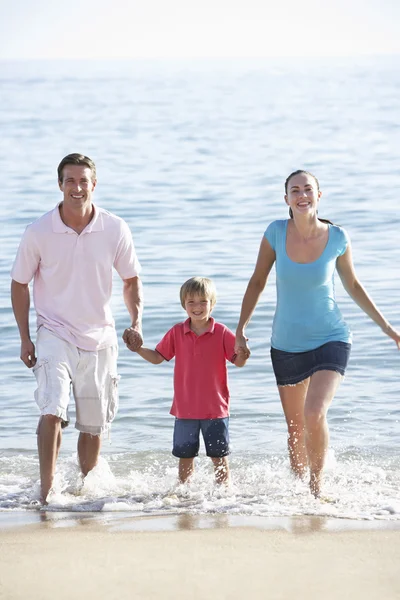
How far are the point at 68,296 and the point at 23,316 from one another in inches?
11.1

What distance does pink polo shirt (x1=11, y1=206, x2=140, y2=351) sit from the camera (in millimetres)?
6496

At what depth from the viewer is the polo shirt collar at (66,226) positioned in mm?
6492

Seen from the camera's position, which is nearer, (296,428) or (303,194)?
(303,194)

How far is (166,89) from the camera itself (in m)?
64.0

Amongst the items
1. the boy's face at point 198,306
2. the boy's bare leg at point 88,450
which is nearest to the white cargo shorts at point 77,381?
the boy's bare leg at point 88,450

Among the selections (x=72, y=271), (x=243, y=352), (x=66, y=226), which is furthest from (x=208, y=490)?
(x=66, y=226)

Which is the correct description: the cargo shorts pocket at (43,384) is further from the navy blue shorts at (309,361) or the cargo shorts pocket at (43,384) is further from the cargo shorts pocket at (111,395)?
the navy blue shorts at (309,361)

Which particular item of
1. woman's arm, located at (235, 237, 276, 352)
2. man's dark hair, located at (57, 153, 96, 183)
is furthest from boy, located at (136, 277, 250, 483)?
man's dark hair, located at (57, 153, 96, 183)

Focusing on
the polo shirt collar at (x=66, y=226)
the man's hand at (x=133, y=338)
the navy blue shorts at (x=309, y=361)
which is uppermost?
the polo shirt collar at (x=66, y=226)

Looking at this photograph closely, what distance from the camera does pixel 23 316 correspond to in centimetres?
659

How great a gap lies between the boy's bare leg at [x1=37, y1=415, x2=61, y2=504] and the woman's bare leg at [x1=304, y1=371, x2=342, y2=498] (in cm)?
134

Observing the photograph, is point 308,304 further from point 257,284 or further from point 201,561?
point 201,561

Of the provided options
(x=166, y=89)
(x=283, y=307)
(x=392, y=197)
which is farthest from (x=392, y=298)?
(x=166, y=89)

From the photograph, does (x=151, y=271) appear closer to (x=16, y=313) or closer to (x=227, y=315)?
(x=227, y=315)
